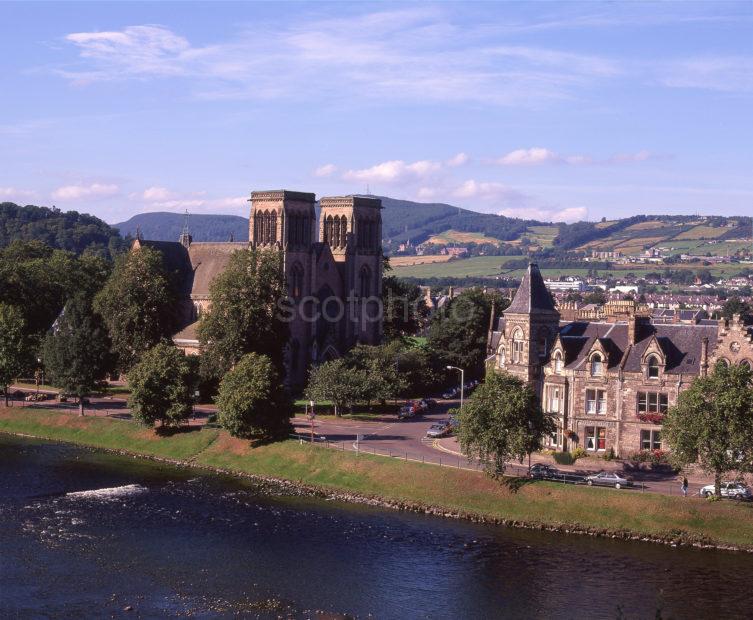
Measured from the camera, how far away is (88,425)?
318 feet

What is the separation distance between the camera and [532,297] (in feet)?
267

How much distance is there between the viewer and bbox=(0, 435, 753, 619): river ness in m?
50.7

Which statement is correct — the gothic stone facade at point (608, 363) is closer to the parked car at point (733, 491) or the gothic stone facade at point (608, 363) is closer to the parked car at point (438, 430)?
the parked car at point (733, 491)

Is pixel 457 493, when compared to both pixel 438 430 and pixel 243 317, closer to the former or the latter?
pixel 438 430

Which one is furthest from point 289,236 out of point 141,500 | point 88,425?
point 141,500

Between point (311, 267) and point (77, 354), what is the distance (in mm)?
29647

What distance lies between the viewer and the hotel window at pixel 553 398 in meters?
79.8

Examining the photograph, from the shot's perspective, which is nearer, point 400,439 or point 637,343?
point 637,343

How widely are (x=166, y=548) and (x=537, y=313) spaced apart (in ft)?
114

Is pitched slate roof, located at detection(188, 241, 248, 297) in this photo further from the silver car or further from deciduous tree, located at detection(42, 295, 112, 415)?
the silver car

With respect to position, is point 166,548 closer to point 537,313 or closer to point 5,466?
point 5,466

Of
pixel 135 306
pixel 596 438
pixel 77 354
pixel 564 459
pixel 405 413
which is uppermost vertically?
pixel 135 306

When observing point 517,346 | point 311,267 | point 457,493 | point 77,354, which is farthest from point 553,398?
point 77,354

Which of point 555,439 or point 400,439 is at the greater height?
point 555,439
